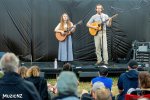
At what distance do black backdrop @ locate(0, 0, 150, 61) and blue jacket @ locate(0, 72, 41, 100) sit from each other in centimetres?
1024

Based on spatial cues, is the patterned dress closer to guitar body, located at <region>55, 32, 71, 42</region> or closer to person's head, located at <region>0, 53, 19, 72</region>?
guitar body, located at <region>55, 32, 71, 42</region>

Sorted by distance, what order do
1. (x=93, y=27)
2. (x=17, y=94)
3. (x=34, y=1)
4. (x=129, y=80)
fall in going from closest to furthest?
(x=17, y=94), (x=129, y=80), (x=93, y=27), (x=34, y=1)

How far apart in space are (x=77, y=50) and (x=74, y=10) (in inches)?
56.1

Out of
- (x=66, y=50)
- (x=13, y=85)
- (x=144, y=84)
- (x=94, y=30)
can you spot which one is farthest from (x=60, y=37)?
(x=13, y=85)

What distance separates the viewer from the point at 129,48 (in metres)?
16.1

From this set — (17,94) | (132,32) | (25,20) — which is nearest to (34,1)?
(25,20)

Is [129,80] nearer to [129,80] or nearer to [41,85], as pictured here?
[129,80]

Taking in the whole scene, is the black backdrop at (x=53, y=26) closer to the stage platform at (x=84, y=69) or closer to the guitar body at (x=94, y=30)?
the stage platform at (x=84, y=69)

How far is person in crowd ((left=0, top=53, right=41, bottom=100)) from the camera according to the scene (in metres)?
5.30

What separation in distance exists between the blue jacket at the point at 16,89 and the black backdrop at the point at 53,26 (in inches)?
403

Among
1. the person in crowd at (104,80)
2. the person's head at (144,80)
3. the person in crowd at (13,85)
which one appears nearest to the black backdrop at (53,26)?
the person in crowd at (104,80)

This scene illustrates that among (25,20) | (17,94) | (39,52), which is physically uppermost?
(25,20)

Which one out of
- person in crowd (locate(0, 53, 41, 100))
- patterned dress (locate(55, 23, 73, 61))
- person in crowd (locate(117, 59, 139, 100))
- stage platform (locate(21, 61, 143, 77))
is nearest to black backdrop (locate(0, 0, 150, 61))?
stage platform (locate(21, 61, 143, 77))

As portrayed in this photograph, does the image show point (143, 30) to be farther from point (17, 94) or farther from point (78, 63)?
point (17, 94)
